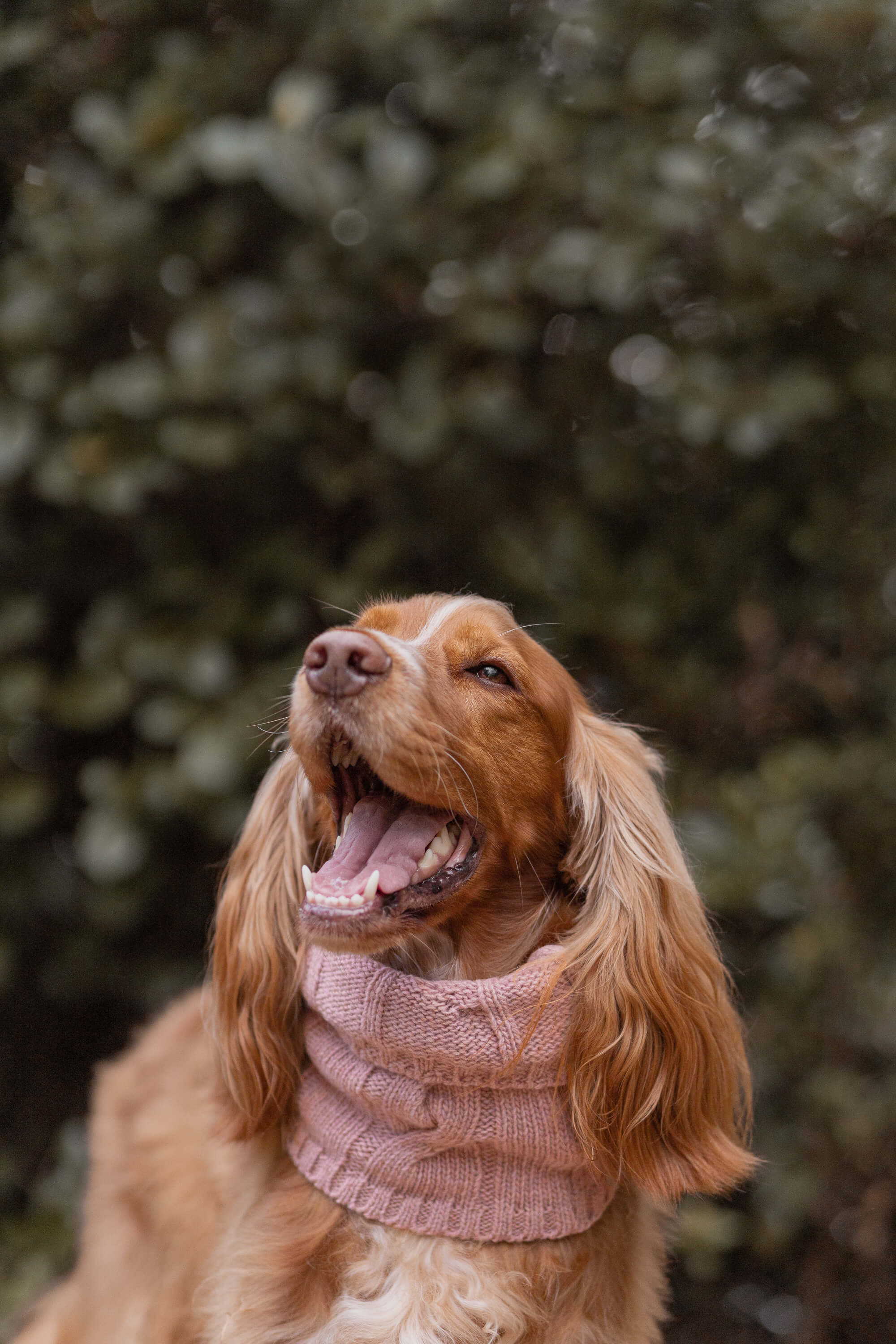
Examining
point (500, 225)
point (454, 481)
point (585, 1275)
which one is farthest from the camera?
point (454, 481)

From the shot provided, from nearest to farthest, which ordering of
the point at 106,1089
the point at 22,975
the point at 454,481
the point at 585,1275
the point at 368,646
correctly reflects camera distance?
the point at 368,646 < the point at 585,1275 < the point at 106,1089 < the point at 454,481 < the point at 22,975

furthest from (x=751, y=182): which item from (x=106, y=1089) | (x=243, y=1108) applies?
(x=106, y=1089)

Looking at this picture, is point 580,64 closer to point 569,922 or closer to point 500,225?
point 500,225

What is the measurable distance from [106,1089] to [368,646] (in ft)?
4.71

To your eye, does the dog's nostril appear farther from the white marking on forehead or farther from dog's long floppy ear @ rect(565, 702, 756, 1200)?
dog's long floppy ear @ rect(565, 702, 756, 1200)

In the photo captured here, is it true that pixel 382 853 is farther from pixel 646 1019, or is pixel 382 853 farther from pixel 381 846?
pixel 646 1019

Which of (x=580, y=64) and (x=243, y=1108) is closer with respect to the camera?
(x=243, y=1108)

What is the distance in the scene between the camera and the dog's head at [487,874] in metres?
1.79

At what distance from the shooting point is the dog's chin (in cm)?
173

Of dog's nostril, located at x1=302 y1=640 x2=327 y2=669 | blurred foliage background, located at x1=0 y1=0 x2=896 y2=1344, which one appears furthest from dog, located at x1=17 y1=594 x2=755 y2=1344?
blurred foliage background, located at x1=0 y1=0 x2=896 y2=1344

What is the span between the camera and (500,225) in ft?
9.21

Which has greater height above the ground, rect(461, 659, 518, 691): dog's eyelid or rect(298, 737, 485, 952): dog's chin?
rect(461, 659, 518, 691): dog's eyelid

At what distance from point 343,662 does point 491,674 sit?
1.14ft

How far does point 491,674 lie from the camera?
6.58 feet
